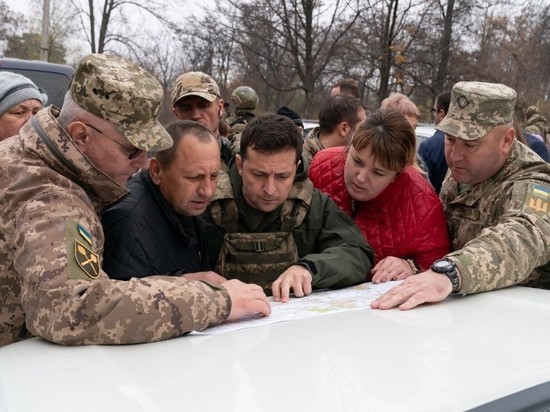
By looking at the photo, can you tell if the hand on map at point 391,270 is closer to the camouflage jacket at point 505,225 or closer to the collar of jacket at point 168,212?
the camouflage jacket at point 505,225

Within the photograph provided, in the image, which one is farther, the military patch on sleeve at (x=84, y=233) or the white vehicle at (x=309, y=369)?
the military patch on sleeve at (x=84, y=233)

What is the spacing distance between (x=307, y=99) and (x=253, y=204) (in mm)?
10951

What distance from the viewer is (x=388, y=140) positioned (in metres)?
2.61

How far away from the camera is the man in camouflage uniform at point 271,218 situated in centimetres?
241

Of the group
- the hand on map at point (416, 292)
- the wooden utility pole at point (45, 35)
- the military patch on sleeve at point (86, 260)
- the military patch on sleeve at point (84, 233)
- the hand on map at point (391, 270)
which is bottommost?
the hand on map at point (391, 270)

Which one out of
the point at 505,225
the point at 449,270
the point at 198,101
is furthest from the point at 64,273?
the point at 198,101

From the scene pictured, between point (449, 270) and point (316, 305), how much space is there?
17.5 inches

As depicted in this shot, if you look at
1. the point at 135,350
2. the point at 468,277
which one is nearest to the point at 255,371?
the point at 135,350

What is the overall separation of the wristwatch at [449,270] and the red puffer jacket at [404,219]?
2.21ft

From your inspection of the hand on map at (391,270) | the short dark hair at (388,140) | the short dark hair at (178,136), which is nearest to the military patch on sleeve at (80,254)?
the short dark hair at (178,136)

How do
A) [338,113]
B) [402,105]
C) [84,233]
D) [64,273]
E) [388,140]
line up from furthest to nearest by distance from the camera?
[402,105] < [338,113] < [388,140] < [84,233] < [64,273]

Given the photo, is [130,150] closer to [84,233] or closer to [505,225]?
[84,233]

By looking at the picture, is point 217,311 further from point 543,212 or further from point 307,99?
point 307,99

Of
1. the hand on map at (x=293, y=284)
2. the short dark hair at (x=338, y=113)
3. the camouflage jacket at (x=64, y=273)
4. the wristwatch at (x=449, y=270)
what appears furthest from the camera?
the short dark hair at (x=338, y=113)
